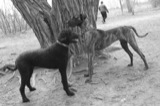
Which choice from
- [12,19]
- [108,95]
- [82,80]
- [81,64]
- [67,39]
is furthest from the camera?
[12,19]

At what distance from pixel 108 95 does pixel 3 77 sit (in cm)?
370

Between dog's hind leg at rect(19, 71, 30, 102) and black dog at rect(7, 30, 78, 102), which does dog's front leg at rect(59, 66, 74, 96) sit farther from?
dog's hind leg at rect(19, 71, 30, 102)

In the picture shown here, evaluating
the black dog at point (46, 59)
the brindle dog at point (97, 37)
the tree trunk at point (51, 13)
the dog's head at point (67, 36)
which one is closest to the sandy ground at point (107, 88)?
the brindle dog at point (97, 37)

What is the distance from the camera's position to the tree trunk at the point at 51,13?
5352 millimetres

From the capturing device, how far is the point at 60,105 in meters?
4.30

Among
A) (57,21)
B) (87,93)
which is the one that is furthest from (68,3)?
(87,93)

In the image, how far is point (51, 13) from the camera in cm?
550

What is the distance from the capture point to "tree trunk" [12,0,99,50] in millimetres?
5352

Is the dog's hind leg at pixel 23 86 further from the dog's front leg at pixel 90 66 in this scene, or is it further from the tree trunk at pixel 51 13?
the tree trunk at pixel 51 13

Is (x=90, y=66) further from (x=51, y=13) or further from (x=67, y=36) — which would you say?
(x=51, y=13)

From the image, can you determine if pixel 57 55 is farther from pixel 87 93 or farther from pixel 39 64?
pixel 87 93

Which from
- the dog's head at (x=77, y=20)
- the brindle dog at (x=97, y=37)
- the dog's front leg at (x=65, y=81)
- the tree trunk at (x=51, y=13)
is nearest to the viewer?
the dog's front leg at (x=65, y=81)

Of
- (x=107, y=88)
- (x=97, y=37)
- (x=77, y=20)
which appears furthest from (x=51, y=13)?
(x=107, y=88)

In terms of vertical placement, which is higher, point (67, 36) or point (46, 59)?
point (67, 36)
